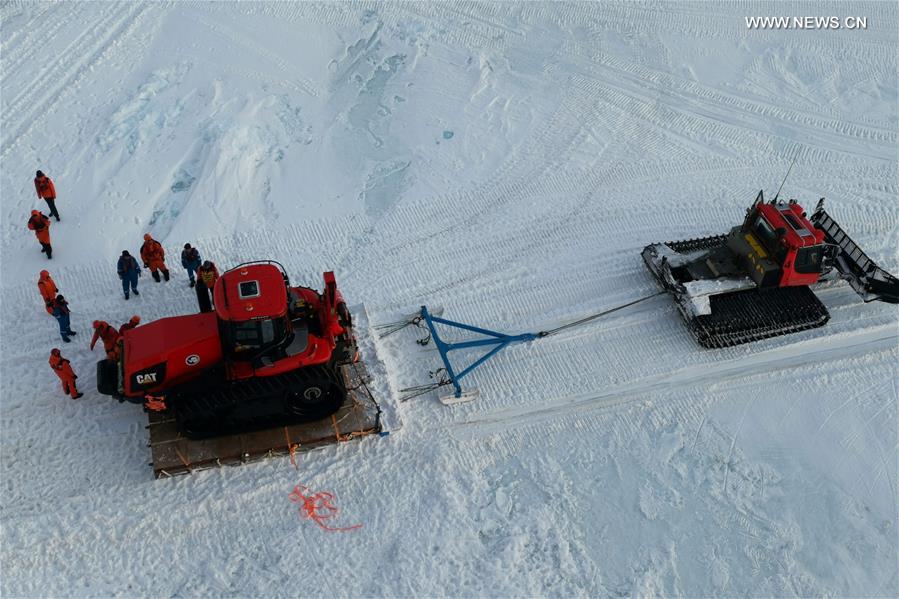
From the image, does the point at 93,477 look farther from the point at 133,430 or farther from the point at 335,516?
the point at 335,516

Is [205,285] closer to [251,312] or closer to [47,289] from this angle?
[251,312]

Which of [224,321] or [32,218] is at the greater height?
[32,218]

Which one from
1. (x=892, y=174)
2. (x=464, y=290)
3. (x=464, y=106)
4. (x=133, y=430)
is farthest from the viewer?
(x=464, y=106)

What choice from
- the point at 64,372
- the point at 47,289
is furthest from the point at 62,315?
the point at 64,372

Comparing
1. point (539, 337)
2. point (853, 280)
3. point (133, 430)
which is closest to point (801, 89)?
Result: point (853, 280)

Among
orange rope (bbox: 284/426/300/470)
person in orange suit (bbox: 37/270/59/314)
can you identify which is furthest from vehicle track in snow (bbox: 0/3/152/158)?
orange rope (bbox: 284/426/300/470)

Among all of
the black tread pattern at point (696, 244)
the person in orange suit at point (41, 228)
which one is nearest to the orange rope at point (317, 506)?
the person in orange suit at point (41, 228)
